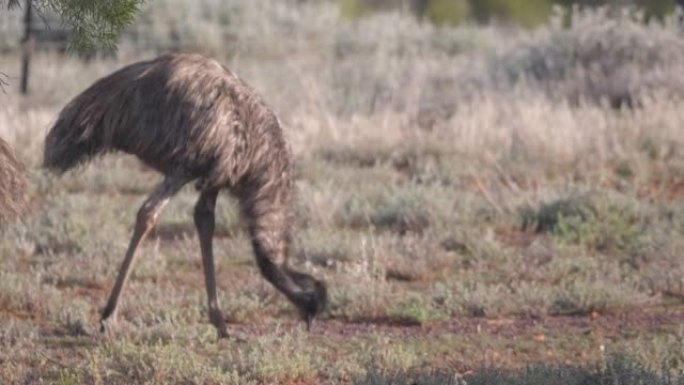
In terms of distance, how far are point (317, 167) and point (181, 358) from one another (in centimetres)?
672

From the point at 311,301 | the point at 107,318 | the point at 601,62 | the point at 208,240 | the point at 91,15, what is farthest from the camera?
the point at 601,62

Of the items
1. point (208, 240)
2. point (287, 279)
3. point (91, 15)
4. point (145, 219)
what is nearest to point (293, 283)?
point (287, 279)

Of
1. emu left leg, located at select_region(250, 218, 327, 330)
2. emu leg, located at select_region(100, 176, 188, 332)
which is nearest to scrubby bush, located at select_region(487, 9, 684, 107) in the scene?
emu left leg, located at select_region(250, 218, 327, 330)

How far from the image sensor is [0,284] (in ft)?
30.6

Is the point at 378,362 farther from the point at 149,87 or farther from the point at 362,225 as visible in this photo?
the point at 362,225

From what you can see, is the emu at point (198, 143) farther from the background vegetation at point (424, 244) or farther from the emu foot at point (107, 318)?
the background vegetation at point (424, 244)

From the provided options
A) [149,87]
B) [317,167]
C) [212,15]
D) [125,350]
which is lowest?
[212,15]

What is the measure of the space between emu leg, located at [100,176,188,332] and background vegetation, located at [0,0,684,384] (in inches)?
7.3

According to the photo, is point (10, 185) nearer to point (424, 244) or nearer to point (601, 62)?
point (424, 244)

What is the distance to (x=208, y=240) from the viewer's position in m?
8.52

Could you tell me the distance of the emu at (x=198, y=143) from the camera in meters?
8.07

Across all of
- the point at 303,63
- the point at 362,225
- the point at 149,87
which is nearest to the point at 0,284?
the point at 149,87

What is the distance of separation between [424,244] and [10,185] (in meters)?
4.15

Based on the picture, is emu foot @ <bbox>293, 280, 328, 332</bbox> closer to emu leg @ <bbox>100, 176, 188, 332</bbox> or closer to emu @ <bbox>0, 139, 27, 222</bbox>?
emu leg @ <bbox>100, 176, 188, 332</bbox>
